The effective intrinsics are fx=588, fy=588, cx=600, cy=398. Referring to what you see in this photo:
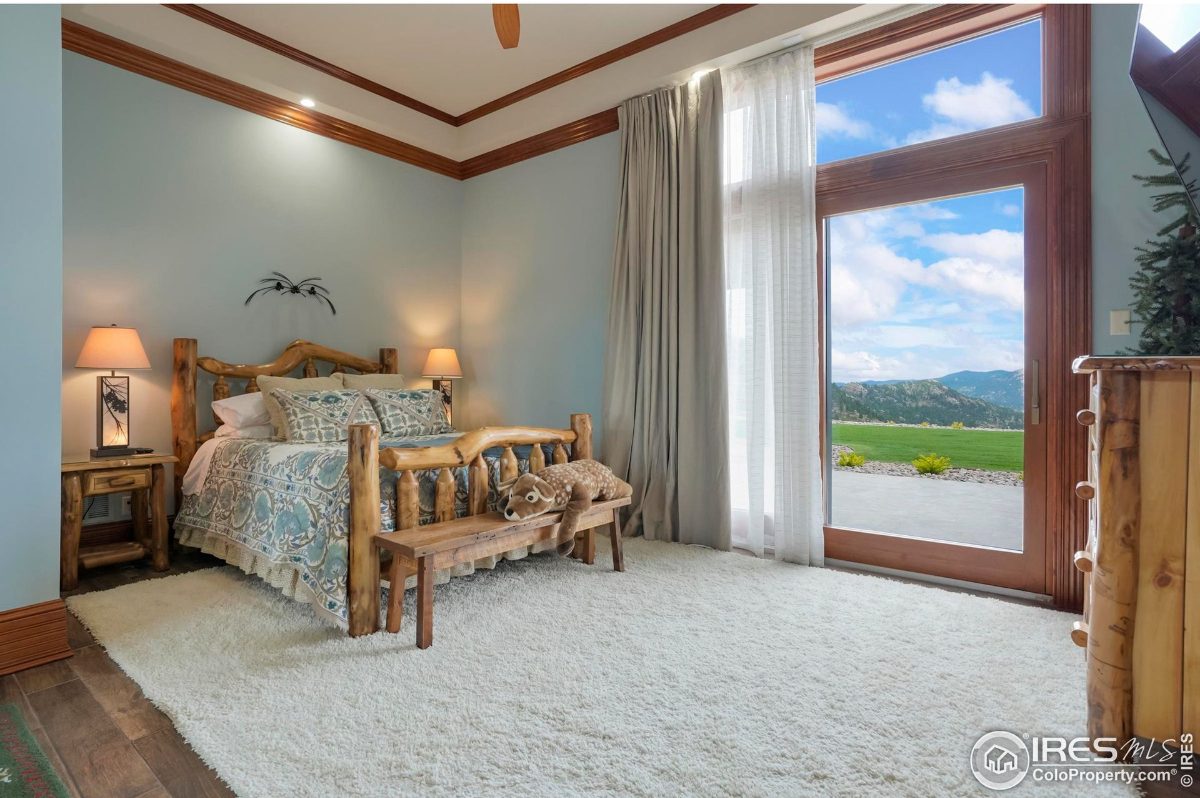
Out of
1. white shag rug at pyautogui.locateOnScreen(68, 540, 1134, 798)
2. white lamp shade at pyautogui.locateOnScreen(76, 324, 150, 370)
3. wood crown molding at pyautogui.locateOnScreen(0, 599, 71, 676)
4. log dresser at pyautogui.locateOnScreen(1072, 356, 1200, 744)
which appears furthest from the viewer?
white lamp shade at pyautogui.locateOnScreen(76, 324, 150, 370)

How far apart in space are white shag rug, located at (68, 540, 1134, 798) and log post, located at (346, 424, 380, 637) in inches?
3.9

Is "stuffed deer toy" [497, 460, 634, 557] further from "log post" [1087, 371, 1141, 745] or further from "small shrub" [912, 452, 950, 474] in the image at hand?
"log post" [1087, 371, 1141, 745]

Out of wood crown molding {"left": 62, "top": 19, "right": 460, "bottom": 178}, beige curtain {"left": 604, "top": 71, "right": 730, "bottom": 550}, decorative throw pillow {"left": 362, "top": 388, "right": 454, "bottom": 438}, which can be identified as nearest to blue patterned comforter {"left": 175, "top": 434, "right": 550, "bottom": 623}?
decorative throw pillow {"left": 362, "top": 388, "right": 454, "bottom": 438}

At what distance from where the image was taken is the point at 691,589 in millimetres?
2814

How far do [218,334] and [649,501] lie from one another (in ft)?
9.72

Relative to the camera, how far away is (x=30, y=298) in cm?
207

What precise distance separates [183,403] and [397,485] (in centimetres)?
197

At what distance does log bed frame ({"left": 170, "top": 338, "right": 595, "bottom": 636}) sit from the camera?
7.45 ft

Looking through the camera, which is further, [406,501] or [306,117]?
[306,117]

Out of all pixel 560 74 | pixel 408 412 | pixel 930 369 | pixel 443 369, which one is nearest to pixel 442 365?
pixel 443 369

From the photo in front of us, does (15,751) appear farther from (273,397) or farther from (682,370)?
(682,370)

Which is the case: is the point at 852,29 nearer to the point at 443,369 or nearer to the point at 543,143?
the point at 543,143

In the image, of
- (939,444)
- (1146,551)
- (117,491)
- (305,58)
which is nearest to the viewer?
(1146,551)

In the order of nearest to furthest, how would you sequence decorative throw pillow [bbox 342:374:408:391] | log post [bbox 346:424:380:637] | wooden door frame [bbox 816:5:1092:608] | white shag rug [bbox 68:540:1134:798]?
white shag rug [bbox 68:540:1134:798], log post [bbox 346:424:380:637], wooden door frame [bbox 816:5:1092:608], decorative throw pillow [bbox 342:374:408:391]
